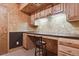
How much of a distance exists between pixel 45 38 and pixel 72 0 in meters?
0.77

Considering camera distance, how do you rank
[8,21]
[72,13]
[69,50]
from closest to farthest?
[69,50], [8,21], [72,13]

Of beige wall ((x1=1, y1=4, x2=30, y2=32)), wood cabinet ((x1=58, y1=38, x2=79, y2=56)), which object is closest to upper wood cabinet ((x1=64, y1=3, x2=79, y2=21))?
wood cabinet ((x1=58, y1=38, x2=79, y2=56))

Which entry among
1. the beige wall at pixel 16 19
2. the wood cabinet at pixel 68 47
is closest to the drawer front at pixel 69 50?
the wood cabinet at pixel 68 47

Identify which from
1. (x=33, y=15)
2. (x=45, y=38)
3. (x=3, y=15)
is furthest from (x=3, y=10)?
(x=45, y=38)

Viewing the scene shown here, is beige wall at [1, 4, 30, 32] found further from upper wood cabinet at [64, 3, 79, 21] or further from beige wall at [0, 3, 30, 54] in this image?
upper wood cabinet at [64, 3, 79, 21]

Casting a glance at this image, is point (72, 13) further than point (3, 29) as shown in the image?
Yes

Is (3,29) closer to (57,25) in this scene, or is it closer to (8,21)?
(8,21)

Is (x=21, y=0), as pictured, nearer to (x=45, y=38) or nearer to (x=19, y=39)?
(x=19, y=39)

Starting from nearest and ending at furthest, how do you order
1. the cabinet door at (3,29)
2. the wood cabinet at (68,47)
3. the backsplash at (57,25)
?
the wood cabinet at (68,47) < the cabinet door at (3,29) < the backsplash at (57,25)

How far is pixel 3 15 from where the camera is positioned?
162 cm

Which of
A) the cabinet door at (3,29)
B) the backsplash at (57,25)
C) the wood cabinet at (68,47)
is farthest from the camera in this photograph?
the backsplash at (57,25)

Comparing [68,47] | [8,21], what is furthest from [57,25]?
[8,21]

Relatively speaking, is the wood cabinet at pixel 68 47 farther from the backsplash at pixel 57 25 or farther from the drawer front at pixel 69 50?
the backsplash at pixel 57 25

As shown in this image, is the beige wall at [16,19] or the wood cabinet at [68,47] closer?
the wood cabinet at [68,47]
